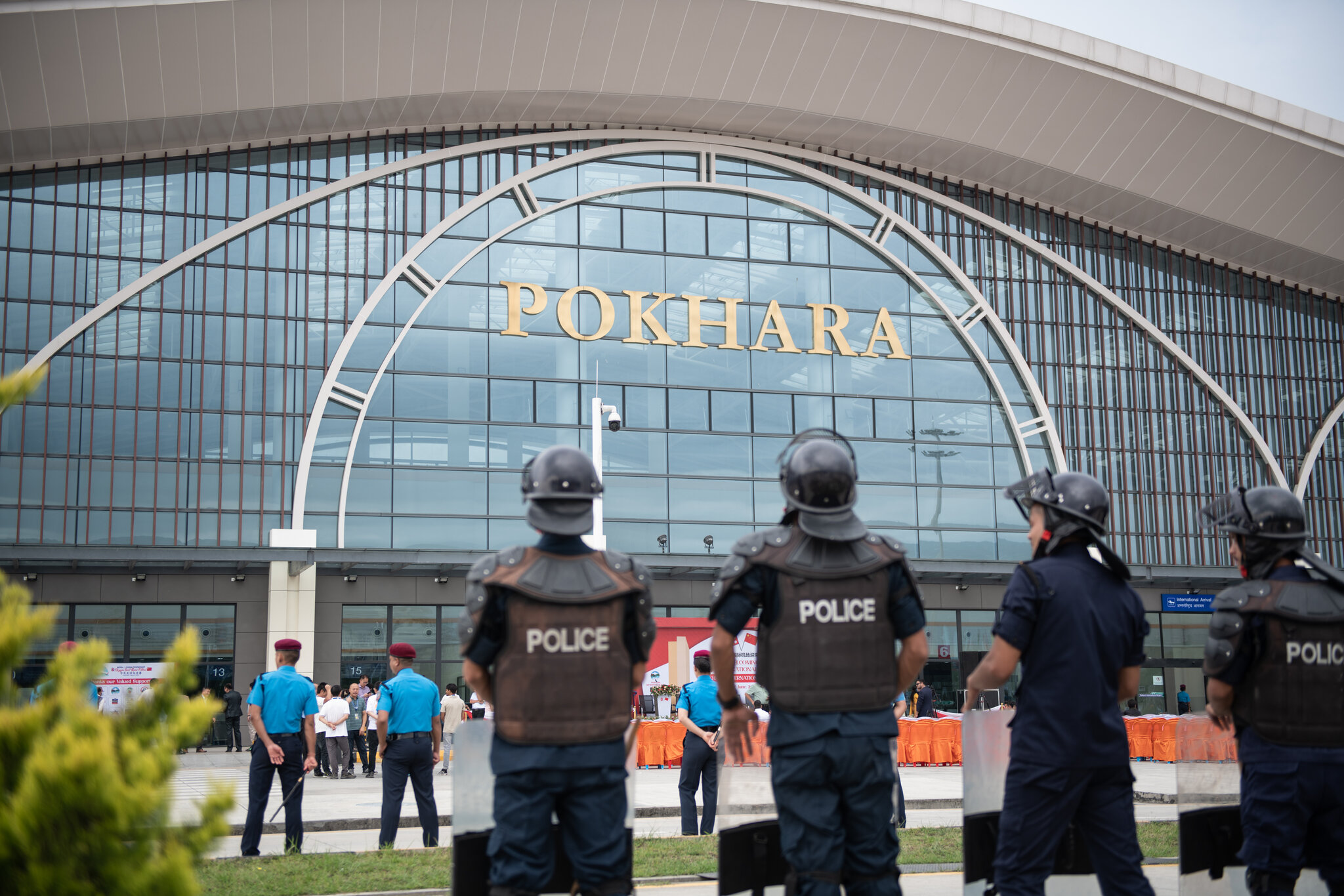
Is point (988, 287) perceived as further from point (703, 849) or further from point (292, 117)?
point (703, 849)

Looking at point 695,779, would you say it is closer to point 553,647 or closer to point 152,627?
point 553,647

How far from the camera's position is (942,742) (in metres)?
22.6

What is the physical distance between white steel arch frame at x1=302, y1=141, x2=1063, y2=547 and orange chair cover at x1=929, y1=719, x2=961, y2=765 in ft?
37.9

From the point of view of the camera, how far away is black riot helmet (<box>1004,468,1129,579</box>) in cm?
548

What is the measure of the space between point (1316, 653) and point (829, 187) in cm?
2763

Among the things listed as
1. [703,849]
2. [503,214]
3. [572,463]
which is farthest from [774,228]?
[572,463]

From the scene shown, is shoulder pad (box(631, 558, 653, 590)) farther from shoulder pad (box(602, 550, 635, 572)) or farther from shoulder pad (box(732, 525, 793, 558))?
shoulder pad (box(732, 525, 793, 558))

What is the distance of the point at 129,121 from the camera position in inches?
1048

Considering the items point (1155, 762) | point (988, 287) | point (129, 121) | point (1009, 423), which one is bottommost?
point (1155, 762)

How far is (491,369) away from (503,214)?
402cm

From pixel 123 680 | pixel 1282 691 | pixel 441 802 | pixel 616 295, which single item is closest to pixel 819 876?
pixel 1282 691

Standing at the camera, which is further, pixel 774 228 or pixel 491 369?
pixel 774 228

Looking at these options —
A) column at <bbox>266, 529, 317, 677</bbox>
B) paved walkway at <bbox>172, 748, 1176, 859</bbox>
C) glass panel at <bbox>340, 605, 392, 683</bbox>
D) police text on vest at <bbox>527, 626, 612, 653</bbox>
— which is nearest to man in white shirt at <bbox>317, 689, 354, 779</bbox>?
paved walkway at <bbox>172, 748, 1176, 859</bbox>

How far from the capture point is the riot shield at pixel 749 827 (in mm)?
5578
